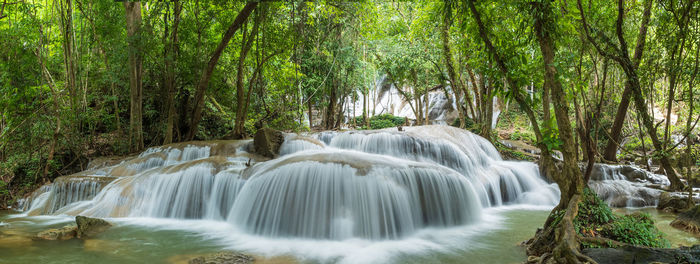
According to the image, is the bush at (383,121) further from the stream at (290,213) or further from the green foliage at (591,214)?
the green foliage at (591,214)

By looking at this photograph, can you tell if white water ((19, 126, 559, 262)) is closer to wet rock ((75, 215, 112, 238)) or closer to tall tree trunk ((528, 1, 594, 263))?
wet rock ((75, 215, 112, 238))

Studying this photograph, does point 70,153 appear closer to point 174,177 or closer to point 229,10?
point 174,177

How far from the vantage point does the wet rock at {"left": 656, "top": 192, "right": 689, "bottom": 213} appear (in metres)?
7.22

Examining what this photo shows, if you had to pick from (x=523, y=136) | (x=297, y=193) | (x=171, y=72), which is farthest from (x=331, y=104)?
(x=297, y=193)

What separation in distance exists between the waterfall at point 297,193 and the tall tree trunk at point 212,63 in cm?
163

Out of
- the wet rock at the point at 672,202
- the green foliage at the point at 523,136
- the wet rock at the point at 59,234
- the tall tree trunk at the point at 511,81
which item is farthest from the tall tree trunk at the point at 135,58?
the green foliage at the point at 523,136

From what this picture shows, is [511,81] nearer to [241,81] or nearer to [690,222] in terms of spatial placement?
[690,222]

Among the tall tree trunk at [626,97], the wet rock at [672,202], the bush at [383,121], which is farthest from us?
the bush at [383,121]

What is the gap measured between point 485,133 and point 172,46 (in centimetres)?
1122

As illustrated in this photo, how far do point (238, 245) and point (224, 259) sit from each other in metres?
0.95

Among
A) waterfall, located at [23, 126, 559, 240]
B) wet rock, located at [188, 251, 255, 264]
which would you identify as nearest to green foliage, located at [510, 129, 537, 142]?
waterfall, located at [23, 126, 559, 240]

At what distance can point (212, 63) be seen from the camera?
1005 centimetres

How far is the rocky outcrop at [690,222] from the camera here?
5.32 metres

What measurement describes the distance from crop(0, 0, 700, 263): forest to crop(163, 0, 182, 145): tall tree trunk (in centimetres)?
6
